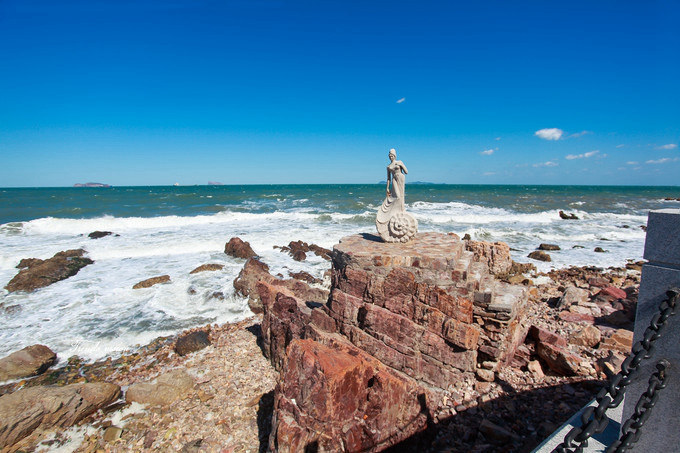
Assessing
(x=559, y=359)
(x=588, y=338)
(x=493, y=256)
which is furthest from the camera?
(x=493, y=256)

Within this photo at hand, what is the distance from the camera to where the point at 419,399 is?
4797 millimetres

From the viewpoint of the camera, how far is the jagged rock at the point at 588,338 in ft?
21.4

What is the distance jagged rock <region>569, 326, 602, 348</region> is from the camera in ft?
21.4

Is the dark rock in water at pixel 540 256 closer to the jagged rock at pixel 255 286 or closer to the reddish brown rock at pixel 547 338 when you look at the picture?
the jagged rock at pixel 255 286

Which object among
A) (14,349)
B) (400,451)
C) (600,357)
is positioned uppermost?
(600,357)

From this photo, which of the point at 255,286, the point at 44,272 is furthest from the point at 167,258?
the point at 255,286

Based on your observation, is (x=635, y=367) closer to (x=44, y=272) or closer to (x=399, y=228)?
(x=399, y=228)

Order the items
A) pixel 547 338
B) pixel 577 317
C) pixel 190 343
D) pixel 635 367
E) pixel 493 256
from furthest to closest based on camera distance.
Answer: pixel 493 256
pixel 190 343
pixel 577 317
pixel 547 338
pixel 635 367

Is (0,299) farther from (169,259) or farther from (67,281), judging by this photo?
(169,259)

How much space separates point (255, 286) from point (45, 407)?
248 inches

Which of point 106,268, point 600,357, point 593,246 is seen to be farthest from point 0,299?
point 593,246

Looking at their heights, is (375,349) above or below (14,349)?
above

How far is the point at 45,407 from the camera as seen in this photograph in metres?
5.76

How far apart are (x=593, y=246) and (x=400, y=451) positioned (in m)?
20.0
